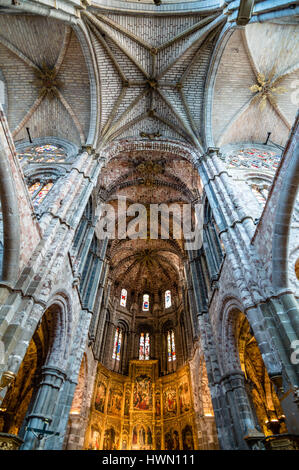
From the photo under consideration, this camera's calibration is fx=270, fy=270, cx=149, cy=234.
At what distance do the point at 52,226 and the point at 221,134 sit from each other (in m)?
11.5

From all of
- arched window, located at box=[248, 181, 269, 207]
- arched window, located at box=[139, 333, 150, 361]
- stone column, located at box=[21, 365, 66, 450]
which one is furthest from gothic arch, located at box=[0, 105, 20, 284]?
arched window, located at box=[139, 333, 150, 361]

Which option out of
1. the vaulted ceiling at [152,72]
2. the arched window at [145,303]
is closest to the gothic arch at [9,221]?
the vaulted ceiling at [152,72]

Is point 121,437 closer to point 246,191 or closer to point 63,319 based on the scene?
point 63,319

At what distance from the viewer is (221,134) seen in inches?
621

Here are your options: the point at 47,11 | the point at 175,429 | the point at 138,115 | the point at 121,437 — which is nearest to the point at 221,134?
the point at 138,115

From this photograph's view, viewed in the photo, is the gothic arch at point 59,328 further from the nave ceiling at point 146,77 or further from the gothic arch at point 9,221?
the nave ceiling at point 146,77

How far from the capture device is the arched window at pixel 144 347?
69.5 feet

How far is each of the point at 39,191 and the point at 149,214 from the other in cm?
A: 999

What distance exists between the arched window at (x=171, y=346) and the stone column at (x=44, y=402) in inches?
504

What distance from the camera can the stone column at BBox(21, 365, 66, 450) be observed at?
24.0 ft

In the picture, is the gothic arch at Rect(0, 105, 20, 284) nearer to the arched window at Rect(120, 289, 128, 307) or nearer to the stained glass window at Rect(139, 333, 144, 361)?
the stained glass window at Rect(139, 333, 144, 361)

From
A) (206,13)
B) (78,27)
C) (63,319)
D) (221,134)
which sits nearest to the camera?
(63,319)

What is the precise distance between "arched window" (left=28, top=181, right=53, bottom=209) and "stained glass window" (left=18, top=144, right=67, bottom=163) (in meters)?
1.90

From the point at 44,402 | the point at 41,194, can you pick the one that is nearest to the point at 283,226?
the point at 44,402
